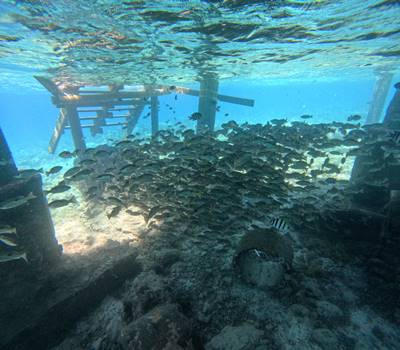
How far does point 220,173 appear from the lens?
23.7 feet

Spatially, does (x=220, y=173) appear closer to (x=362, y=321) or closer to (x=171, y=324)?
(x=171, y=324)

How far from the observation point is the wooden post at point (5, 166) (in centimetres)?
752

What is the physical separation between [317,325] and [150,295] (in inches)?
141

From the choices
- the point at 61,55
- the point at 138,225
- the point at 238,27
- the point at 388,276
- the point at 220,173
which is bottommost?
the point at 138,225

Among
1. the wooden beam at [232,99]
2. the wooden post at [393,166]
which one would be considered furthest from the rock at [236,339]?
the wooden beam at [232,99]

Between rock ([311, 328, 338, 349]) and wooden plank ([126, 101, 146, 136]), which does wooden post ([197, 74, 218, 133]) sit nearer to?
wooden plank ([126, 101, 146, 136])

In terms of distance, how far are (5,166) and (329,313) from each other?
32.8 ft

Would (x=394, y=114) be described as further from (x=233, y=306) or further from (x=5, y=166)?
(x=5, y=166)

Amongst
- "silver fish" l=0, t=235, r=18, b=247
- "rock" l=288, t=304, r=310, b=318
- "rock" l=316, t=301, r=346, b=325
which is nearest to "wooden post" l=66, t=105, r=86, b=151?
"silver fish" l=0, t=235, r=18, b=247

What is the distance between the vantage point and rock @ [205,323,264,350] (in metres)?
4.22

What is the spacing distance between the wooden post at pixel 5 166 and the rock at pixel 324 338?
31.3 feet

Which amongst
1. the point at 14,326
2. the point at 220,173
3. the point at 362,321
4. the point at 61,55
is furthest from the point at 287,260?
the point at 61,55

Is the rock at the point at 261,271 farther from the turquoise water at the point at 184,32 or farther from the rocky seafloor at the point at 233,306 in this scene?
the turquoise water at the point at 184,32

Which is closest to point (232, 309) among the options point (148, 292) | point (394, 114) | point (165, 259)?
point (148, 292)
